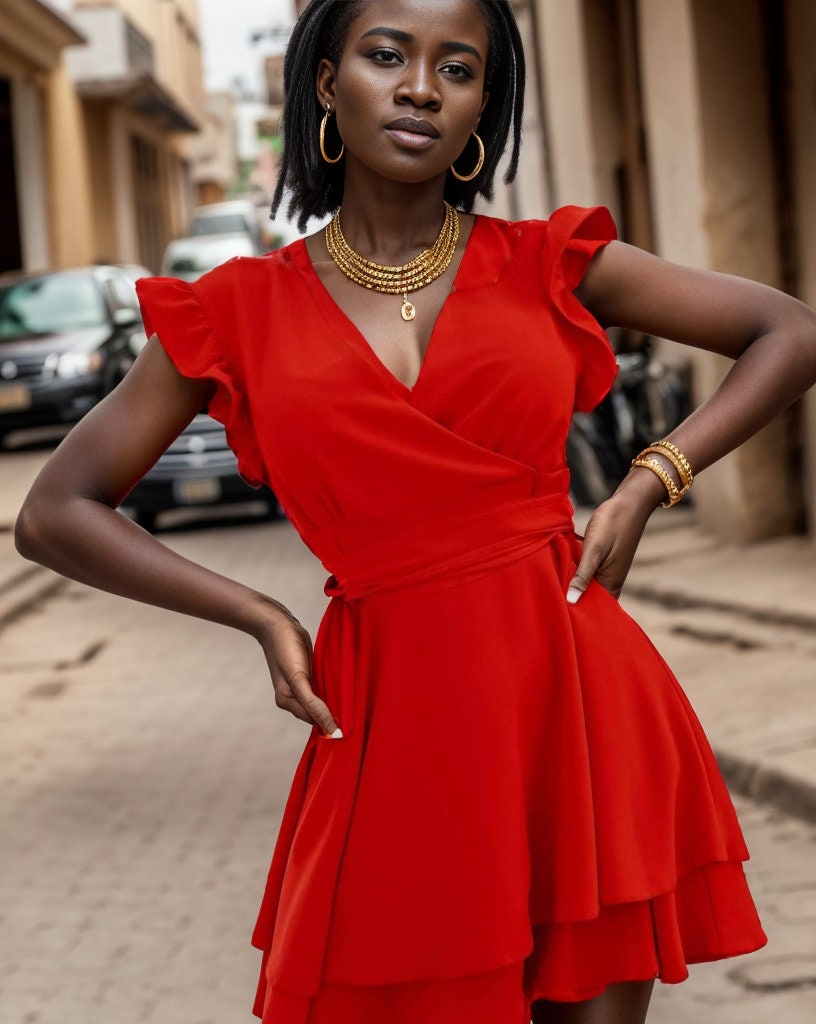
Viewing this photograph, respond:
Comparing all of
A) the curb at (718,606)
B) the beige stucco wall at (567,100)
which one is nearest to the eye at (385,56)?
the curb at (718,606)

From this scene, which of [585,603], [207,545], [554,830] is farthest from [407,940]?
[207,545]

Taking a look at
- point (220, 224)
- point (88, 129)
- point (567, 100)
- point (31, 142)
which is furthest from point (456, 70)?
point (220, 224)

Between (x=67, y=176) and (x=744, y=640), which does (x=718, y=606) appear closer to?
(x=744, y=640)

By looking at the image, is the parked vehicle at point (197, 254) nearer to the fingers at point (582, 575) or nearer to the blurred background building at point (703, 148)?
the blurred background building at point (703, 148)

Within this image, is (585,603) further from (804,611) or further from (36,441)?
(36,441)

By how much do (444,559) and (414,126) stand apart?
58 centimetres

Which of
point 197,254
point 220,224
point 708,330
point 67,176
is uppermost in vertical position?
point 708,330

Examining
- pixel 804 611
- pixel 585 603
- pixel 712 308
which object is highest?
pixel 712 308

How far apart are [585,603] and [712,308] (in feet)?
1.48

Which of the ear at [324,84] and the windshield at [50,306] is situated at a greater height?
the ear at [324,84]

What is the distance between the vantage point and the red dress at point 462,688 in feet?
7.00

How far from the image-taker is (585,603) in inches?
88.5

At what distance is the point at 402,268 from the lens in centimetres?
230

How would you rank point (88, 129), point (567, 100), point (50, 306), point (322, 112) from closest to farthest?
point (322, 112) → point (567, 100) → point (50, 306) → point (88, 129)
